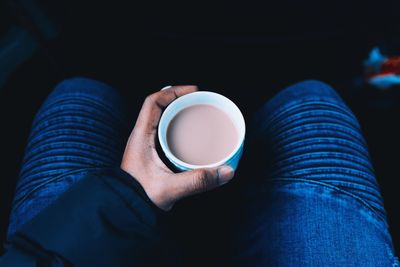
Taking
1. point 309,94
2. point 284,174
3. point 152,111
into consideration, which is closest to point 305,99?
point 309,94

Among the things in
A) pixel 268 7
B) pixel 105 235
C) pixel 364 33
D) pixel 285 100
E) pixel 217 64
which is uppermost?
pixel 364 33

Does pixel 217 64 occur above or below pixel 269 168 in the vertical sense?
above

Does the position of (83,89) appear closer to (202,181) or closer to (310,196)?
(202,181)

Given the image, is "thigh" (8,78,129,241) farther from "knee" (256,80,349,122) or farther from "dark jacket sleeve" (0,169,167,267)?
"knee" (256,80,349,122)

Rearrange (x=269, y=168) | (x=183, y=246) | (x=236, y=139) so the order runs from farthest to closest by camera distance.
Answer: (x=183, y=246), (x=269, y=168), (x=236, y=139)

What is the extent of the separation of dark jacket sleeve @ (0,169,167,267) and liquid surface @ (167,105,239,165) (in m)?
0.15

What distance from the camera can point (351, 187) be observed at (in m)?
0.95

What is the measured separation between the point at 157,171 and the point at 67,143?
1.15 feet

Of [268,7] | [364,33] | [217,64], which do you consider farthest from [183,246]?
[364,33]

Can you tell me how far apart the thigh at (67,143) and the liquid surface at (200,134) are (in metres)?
0.26

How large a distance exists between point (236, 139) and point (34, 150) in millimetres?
558

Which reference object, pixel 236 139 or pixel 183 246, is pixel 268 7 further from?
pixel 183 246

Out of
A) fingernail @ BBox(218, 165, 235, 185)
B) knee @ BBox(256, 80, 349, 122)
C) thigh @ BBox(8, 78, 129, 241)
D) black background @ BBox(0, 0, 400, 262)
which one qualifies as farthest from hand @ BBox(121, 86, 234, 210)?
black background @ BBox(0, 0, 400, 262)

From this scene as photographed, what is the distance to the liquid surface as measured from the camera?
0.87m
